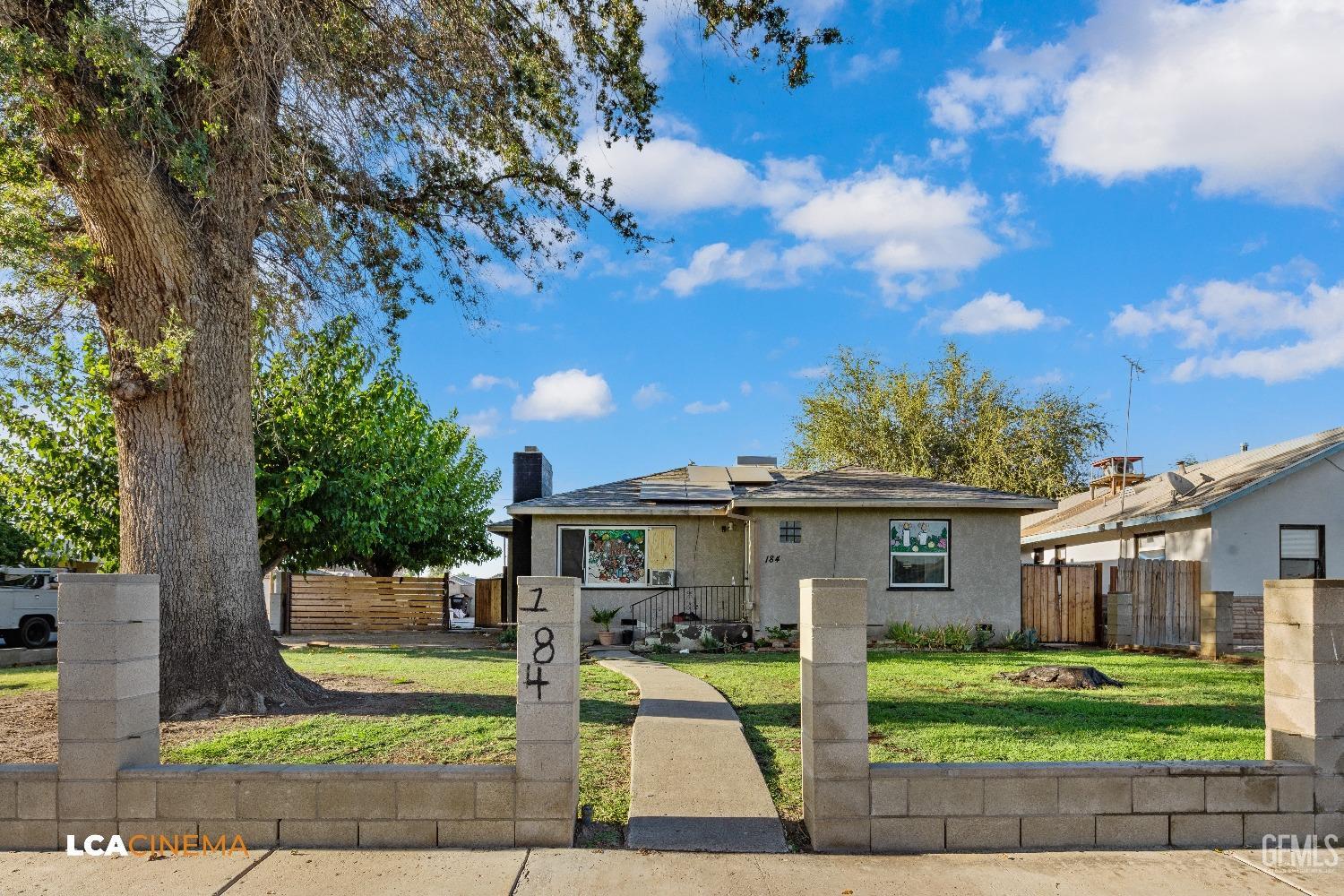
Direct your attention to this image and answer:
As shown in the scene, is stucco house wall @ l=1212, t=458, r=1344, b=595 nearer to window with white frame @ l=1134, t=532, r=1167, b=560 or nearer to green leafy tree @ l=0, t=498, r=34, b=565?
window with white frame @ l=1134, t=532, r=1167, b=560

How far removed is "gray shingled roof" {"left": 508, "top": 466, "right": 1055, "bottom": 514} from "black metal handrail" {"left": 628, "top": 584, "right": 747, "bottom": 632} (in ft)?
5.81

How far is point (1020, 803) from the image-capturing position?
213 inches

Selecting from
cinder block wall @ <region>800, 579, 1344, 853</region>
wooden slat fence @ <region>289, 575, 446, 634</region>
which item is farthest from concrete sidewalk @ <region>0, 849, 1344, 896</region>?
wooden slat fence @ <region>289, 575, 446, 634</region>

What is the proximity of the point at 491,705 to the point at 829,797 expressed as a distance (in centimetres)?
483

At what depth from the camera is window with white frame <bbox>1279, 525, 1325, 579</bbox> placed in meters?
18.9

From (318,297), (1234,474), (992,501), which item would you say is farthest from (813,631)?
(1234,474)

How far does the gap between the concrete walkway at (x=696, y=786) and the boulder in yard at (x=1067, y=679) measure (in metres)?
4.26

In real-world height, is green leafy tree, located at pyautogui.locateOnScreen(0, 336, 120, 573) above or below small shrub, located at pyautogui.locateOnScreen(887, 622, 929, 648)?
above

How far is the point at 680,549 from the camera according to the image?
19.5 meters

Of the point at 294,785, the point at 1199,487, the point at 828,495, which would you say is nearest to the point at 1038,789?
the point at 294,785

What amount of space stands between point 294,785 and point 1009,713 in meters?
6.76

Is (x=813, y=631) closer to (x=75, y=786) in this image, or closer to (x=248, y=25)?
(x=75, y=786)

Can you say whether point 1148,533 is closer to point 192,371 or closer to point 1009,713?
point 1009,713

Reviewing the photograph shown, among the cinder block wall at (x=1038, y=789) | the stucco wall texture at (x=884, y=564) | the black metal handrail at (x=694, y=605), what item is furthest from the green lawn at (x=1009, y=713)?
the black metal handrail at (x=694, y=605)
